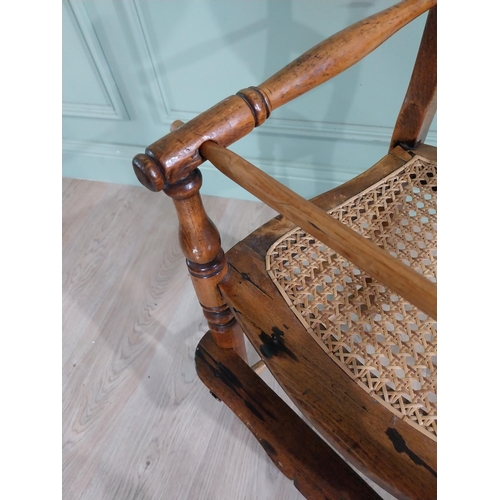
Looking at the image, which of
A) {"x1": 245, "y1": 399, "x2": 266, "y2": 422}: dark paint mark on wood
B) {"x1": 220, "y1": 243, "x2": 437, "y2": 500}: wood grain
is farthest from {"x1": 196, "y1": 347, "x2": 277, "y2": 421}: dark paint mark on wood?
{"x1": 220, "y1": 243, "x2": 437, "y2": 500}: wood grain

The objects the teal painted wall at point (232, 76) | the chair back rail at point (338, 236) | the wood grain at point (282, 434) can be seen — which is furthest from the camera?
the teal painted wall at point (232, 76)

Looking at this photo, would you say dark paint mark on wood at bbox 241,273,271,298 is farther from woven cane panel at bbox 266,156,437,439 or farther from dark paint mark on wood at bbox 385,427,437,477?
dark paint mark on wood at bbox 385,427,437,477

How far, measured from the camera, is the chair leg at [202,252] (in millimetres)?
417

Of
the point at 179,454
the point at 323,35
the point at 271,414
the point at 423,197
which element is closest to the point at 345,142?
the point at 323,35

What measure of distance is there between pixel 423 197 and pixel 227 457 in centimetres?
59

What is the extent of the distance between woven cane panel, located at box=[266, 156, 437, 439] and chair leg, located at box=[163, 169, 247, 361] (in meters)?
0.08

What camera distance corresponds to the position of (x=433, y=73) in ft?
1.82

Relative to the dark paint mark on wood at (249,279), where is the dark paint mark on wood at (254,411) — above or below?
below

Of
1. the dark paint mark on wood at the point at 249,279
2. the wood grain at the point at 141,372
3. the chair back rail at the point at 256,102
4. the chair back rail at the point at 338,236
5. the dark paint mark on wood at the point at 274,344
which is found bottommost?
the wood grain at the point at 141,372

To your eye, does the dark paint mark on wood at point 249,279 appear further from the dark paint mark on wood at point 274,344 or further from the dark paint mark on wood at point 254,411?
the dark paint mark on wood at point 254,411

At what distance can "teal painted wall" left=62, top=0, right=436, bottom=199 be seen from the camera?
0.81m

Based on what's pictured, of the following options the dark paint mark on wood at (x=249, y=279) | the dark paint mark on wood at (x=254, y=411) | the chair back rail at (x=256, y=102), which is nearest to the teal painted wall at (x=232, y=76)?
the chair back rail at (x=256, y=102)

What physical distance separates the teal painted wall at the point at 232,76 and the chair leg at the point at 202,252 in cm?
53
